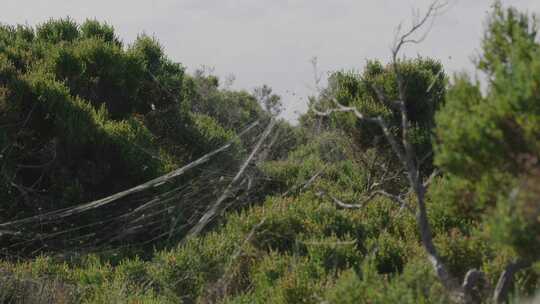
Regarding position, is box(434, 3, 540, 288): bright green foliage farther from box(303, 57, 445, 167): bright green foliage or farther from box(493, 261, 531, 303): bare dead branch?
box(303, 57, 445, 167): bright green foliage

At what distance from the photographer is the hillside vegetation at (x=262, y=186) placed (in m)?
4.58

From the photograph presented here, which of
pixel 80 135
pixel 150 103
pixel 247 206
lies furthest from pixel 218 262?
pixel 150 103

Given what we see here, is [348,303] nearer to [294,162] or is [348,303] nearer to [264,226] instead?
[264,226]

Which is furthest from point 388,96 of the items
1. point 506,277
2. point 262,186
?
point 506,277

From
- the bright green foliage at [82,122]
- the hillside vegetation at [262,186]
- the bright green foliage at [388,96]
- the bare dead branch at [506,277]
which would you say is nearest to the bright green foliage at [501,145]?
the hillside vegetation at [262,186]

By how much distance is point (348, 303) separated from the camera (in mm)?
5219

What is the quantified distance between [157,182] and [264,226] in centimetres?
234

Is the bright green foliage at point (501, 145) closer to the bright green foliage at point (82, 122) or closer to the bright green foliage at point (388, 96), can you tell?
the bright green foliage at point (388, 96)

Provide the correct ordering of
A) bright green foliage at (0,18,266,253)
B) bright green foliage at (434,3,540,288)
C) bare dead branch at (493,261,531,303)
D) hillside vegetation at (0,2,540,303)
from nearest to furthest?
bright green foliage at (434,3,540,288)
hillside vegetation at (0,2,540,303)
bare dead branch at (493,261,531,303)
bright green foliage at (0,18,266,253)

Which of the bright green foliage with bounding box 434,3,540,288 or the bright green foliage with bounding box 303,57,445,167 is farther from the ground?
the bright green foliage with bounding box 303,57,445,167

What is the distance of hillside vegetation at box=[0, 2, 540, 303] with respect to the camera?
458cm

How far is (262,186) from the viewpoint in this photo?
10719mm

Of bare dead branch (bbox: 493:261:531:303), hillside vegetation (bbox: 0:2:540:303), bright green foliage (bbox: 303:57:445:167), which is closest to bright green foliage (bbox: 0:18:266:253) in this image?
hillside vegetation (bbox: 0:2:540:303)

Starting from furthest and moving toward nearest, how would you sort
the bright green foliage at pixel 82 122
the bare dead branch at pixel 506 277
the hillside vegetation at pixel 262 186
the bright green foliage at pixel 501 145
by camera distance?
the bright green foliage at pixel 82 122 < the bare dead branch at pixel 506 277 < the hillside vegetation at pixel 262 186 < the bright green foliage at pixel 501 145
